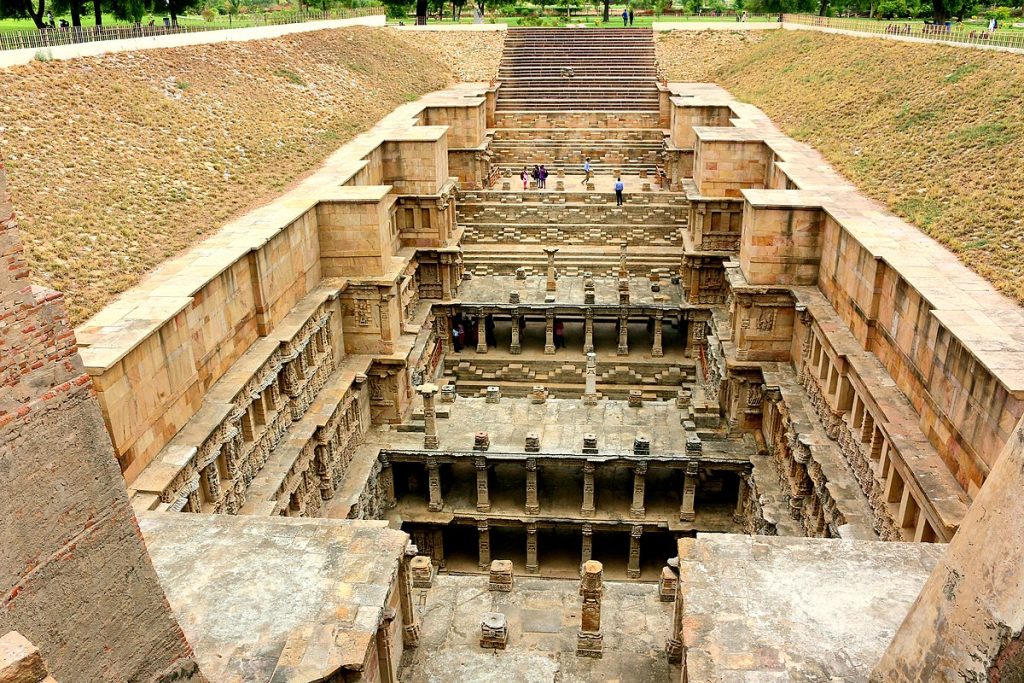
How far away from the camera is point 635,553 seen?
65.7ft

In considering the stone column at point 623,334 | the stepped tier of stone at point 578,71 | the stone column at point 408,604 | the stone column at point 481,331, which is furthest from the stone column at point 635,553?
the stepped tier of stone at point 578,71

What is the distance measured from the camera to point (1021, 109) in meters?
21.2

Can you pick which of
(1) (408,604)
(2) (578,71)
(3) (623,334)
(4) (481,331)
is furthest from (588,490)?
(2) (578,71)

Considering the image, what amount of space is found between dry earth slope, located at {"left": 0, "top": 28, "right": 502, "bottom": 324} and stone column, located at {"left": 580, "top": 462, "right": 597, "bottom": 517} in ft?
35.8

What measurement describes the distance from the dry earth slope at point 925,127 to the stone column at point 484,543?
12.6 m

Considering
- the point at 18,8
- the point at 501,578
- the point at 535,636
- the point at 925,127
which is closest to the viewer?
the point at 535,636

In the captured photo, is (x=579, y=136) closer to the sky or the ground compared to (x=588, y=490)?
closer to the sky

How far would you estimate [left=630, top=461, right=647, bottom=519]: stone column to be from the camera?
770 inches

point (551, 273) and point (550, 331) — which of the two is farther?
point (551, 273)

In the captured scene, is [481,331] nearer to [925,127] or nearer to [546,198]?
[546,198]

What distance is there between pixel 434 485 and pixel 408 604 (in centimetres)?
760

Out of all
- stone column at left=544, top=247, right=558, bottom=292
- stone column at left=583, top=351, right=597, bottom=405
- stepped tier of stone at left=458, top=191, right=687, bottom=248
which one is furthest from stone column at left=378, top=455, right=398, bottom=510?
stepped tier of stone at left=458, top=191, right=687, bottom=248

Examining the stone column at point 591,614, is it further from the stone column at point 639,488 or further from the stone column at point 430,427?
the stone column at point 430,427

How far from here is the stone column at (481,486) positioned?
65.1ft
